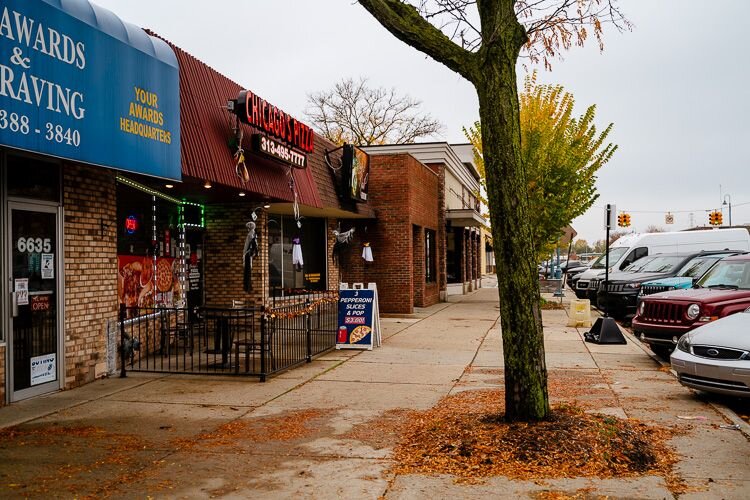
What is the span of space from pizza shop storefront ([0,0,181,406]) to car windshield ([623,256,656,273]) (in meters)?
15.5

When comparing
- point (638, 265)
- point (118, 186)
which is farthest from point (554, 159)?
point (118, 186)

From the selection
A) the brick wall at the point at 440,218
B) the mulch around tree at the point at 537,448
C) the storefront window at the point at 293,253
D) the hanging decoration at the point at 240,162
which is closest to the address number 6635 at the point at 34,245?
the hanging decoration at the point at 240,162

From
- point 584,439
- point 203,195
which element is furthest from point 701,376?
point 203,195

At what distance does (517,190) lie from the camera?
637 centimetres

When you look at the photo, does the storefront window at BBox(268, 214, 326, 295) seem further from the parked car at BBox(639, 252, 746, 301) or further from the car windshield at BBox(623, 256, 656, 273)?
the car windshield at BBox(623, 256, 656, 273)

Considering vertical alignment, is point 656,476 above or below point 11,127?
below

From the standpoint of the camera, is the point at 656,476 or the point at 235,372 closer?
the point at 656,476

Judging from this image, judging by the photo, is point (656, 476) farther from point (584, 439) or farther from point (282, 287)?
point (282, 287)

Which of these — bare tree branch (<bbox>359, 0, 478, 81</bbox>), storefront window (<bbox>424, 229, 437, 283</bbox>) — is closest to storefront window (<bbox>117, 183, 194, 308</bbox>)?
bare tree branch (<bbox>359, 0, 478, 81</bbox>)

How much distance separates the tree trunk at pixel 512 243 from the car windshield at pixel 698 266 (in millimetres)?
12311

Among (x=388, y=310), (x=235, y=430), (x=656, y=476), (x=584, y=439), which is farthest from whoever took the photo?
(x=388, y=310)

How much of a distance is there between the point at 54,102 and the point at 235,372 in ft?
14.8

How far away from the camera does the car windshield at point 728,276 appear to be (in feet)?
38.8

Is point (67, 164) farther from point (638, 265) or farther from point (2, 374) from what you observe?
point (638, 265)
